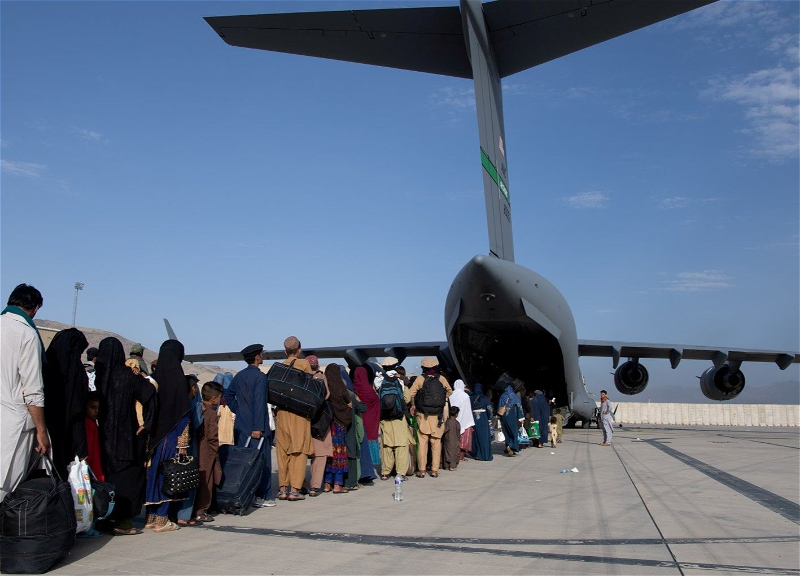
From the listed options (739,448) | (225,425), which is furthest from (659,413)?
(225,425)

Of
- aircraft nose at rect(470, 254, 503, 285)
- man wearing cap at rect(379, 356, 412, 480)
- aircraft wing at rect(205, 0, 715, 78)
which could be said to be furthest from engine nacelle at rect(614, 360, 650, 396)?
man wearing cap at rect(379, 356, 412, 480)

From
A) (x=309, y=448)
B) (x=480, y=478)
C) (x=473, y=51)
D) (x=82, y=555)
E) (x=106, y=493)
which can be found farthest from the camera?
(x=473, y=51)

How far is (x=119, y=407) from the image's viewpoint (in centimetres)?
450

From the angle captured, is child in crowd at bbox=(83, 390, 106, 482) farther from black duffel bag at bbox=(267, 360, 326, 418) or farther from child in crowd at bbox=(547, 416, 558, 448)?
child in crowd at bbox=(547, 416, 558, 448)

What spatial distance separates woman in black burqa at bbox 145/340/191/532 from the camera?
15.2 feet

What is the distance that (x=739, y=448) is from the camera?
479 inches

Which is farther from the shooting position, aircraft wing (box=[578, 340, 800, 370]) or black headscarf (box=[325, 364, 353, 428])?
aircraft wing (box=[578, 340, 800, 370])

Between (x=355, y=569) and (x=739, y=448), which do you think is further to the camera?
(x=739, y=448)

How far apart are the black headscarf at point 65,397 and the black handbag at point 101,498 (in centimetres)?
22

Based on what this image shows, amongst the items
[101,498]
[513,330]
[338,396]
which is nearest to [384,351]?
[513,330]

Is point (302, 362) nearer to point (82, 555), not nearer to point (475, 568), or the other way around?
point (82, 555)

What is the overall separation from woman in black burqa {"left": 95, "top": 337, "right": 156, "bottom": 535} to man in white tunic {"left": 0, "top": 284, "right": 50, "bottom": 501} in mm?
782

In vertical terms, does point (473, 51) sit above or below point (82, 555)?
above

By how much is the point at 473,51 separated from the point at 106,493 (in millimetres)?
8089
